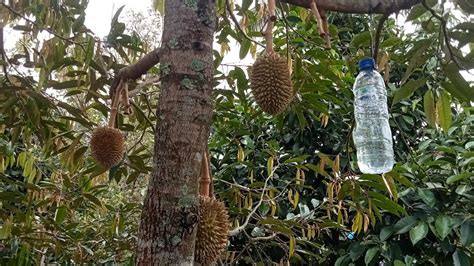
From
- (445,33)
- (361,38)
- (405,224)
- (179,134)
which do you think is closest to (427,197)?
(405,224)

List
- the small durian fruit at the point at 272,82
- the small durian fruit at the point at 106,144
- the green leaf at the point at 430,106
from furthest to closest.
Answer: the small durian fruit at the point at 106,144 → the small durian fruit at the point at 272,82 → the green leaf at the point at 430,106

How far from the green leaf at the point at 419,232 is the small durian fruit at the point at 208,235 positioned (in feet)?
2.93

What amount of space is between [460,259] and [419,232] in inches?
6.5

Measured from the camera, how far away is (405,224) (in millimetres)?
1756

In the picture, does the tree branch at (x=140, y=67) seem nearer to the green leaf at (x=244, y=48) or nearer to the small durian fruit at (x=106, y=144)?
the small durian fruit at (x=106, y=144)

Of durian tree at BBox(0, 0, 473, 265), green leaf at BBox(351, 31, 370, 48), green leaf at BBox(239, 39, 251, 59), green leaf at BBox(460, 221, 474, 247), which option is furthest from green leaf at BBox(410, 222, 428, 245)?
green leaf at BBox(239, 39, 251, 59)

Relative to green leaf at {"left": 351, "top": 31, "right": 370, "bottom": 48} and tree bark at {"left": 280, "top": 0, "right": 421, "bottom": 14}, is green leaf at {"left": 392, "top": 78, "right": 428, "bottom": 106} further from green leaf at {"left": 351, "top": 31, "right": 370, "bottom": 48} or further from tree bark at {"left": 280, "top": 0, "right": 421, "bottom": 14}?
green leaf at {"left": 351, "top": 31, "right": 370, "bottom": 48}

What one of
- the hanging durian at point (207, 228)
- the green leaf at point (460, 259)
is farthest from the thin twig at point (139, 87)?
the green leaf at point (460, 259)

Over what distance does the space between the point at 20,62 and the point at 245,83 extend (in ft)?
2.14

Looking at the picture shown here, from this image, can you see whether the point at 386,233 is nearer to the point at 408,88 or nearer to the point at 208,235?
the point at 408,88

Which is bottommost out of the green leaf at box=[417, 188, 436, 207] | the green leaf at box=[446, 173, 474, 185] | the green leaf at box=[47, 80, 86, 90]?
the green leaf at box=[417, 188, 436, 207]

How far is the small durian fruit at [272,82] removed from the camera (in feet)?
3.78

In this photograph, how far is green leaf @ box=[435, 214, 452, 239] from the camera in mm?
1595

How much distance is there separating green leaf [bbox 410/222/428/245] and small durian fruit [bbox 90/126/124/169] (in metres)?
0.92
